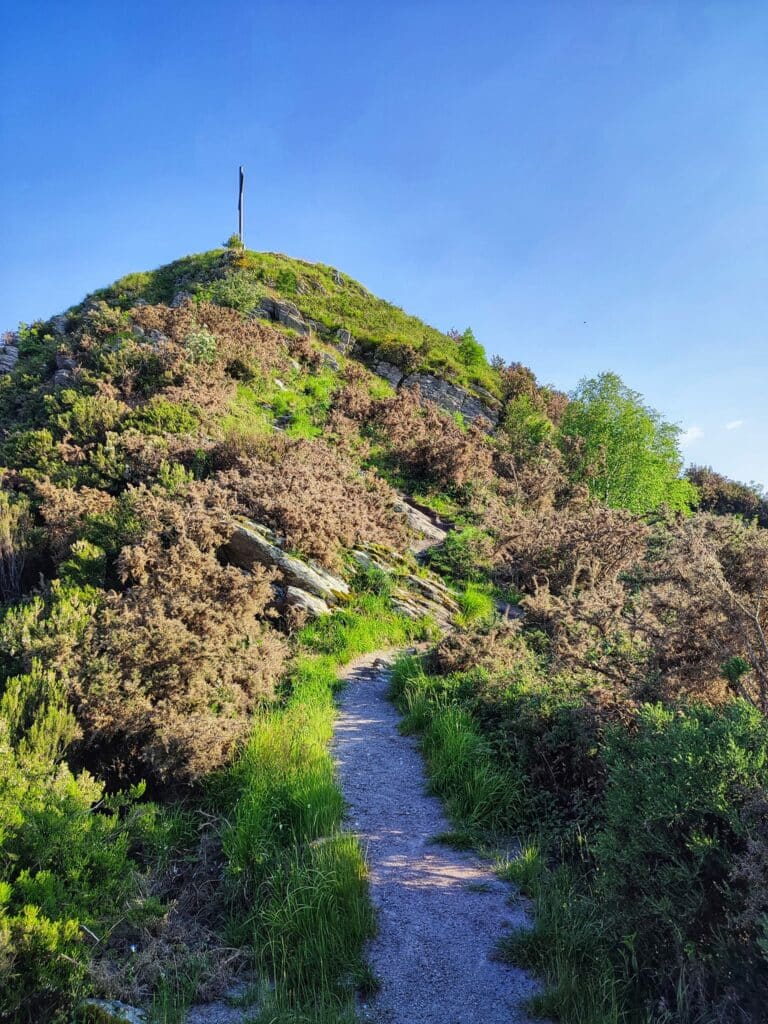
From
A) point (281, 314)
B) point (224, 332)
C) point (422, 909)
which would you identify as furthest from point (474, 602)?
point (281, 314)

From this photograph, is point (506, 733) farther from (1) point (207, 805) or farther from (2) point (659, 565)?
(1) point (207, 805)

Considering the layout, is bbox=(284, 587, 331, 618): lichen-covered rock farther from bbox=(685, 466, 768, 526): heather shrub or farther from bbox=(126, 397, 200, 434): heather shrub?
bbox=(685, 466, 768, 526): heather shrub

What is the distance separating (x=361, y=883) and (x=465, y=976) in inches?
38.6

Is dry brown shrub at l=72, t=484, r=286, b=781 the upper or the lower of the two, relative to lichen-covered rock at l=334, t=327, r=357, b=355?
lower

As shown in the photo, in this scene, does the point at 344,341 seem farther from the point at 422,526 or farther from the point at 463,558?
the point at 463,558

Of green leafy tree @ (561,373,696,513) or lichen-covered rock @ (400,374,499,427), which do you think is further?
lichen-covered rock @ (400,374,499,427)

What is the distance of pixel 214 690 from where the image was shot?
6.59 meters

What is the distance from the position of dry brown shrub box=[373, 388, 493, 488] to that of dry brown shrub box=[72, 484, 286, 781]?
31.8 ft

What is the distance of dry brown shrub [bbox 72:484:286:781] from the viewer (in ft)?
18.7

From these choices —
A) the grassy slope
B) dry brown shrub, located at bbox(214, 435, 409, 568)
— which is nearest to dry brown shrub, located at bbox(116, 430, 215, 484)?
dry brown shrub, located at bbox(214, 435, 409, 568)

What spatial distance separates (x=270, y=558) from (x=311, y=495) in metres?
2.17

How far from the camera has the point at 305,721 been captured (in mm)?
6867

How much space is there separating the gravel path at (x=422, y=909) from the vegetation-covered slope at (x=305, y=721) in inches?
9.4

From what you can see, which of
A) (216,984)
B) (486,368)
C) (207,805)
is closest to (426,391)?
(486,368)
